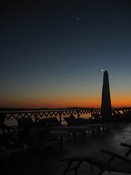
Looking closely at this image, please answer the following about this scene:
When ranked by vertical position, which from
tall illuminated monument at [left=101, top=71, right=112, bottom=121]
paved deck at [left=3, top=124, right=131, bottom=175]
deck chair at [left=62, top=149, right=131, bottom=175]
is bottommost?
paved deck at [left=3, top=124, right=131, bottom=175]

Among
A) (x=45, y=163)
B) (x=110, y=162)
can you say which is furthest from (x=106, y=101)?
(x=110, y=162)

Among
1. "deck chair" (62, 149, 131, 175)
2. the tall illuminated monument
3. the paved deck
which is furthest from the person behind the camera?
the tall illuminated monument

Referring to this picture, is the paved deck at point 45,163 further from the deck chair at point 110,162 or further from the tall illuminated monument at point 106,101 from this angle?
the tall illuminated monument at point 106,101

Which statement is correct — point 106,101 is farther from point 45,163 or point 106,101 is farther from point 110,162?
point 110,162

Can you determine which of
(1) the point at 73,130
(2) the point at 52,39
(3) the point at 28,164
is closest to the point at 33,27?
(2) the point at 52,39

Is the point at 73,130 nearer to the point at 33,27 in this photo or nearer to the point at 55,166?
the point at 55,166

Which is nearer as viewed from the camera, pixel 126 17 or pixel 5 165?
pixel 5 165

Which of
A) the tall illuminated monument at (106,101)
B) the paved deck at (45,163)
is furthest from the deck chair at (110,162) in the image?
the tall illuminated monument at (106,101)

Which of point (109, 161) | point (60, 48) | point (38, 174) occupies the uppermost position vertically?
point (60, 48)

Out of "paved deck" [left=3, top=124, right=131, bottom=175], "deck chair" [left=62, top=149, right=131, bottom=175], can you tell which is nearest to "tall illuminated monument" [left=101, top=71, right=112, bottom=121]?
"paved deck" [left=3, top=124, right=131, bottom=175]

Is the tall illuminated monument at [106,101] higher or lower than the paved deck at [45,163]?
higher

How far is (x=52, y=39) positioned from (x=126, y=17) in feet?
16.5

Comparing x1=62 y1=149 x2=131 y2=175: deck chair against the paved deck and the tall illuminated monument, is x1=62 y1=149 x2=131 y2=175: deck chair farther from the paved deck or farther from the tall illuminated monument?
the tall illuminated monument

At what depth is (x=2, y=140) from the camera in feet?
17.9
